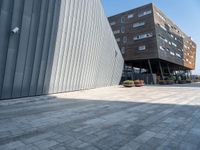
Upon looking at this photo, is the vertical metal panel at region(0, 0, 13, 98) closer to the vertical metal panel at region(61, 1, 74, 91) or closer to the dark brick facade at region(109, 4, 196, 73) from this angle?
the vertical metal panel at region(61, 1, 74, 91)

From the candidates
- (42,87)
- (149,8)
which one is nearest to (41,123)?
(42,87)

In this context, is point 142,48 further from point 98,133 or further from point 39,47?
point 98,133

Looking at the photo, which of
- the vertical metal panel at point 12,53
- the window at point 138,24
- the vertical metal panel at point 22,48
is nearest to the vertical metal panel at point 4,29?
the vertical metal panel at point 12,53

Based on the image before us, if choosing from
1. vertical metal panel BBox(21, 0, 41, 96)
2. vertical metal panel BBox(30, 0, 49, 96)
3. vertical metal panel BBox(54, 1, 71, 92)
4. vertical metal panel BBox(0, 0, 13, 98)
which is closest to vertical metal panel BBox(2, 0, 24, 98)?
vertical metal panel BBox(0, 0, 13, 98)

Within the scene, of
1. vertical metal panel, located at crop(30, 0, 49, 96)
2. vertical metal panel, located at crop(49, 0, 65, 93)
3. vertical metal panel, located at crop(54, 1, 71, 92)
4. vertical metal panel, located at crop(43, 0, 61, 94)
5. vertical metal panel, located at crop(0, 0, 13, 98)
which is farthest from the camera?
vertical metal panel, located at crop(54, 1, 71, 92)

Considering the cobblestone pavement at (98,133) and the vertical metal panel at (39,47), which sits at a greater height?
the vertical metal panel at (39,47)

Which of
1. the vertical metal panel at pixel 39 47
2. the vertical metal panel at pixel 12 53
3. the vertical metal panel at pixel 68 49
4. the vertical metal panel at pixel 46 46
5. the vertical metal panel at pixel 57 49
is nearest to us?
the vertical metal panel at pixel 12 53

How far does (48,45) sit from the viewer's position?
416 inches

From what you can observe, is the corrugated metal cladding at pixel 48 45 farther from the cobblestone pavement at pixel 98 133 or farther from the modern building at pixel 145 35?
the modern building at pixel 145 35

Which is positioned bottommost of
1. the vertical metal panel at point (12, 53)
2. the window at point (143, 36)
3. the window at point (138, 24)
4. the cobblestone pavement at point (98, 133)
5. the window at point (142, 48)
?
the cobblestone pavement at point (98, 133)

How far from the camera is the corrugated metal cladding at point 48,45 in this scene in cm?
831

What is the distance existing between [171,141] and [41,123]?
3.70 metres

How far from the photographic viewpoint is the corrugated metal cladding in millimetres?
8312

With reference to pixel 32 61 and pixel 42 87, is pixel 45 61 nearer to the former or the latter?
pixel 32 61
